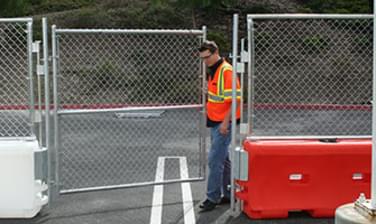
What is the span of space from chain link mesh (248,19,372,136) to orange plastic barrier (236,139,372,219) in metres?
7.97

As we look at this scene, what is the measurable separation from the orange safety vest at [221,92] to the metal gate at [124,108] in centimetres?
59

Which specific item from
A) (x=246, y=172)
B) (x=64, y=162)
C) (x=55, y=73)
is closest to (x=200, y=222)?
(x=246, y=172)

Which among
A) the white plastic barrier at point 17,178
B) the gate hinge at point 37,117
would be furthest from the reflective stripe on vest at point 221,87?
the white plastic barrier at point 17,178

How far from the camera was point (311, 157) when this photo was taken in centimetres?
580

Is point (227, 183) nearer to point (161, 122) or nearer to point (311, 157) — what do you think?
point (311, 157)

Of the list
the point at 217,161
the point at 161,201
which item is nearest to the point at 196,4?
the point at 161,201

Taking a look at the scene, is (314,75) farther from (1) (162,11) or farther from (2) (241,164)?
(2) (241,164)

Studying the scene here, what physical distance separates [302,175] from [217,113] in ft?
3.84

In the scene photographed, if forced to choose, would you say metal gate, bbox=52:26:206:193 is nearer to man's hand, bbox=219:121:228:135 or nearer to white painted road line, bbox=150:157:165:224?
white painted road line, bbox=150:157:165:224

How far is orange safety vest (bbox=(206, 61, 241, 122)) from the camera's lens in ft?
19.6

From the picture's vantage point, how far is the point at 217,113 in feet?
20.0

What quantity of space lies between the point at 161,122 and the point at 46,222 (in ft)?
25.7

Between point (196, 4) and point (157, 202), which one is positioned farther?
point (196, 4)

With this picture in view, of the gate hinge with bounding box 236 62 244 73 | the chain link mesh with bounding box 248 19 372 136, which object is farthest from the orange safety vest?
the chain link mesh with bounding box 248 19 372 136
